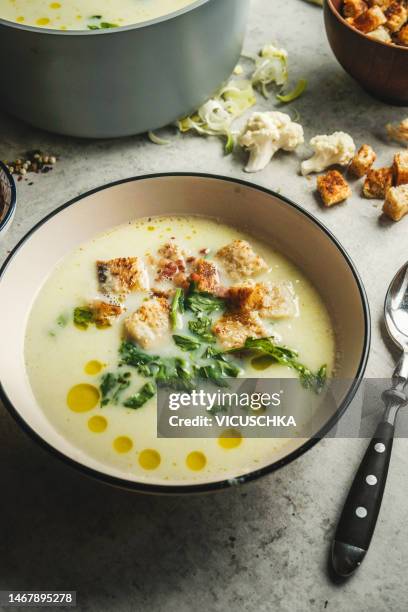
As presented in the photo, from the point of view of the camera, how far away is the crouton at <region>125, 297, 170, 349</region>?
1495mm

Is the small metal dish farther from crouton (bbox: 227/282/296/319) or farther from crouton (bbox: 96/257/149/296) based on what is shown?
crouton (bbox: 227/282/296/319)

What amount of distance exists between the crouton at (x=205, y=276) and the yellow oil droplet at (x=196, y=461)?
41cm

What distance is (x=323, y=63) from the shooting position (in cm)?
241

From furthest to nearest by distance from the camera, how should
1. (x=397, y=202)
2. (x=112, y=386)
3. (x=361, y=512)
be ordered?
1. (x=397, y=202)
2. (x=112, y=386)
3. (x=361, y=512)

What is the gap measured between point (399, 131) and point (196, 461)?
1.33 metres

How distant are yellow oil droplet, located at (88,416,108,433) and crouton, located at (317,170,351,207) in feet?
3.22

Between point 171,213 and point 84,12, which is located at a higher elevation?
point 84,12

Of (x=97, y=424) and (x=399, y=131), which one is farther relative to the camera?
(x=399, y=131)

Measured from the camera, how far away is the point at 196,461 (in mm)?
1353

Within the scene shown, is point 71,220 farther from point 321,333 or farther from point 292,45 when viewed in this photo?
point 292,45

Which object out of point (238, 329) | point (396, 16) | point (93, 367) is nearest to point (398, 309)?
point (238, 329)

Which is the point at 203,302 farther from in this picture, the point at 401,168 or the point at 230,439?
the point at 401,168

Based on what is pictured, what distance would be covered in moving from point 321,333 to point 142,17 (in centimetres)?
111

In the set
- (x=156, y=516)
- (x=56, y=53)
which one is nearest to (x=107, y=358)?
(x=156, y=516)
